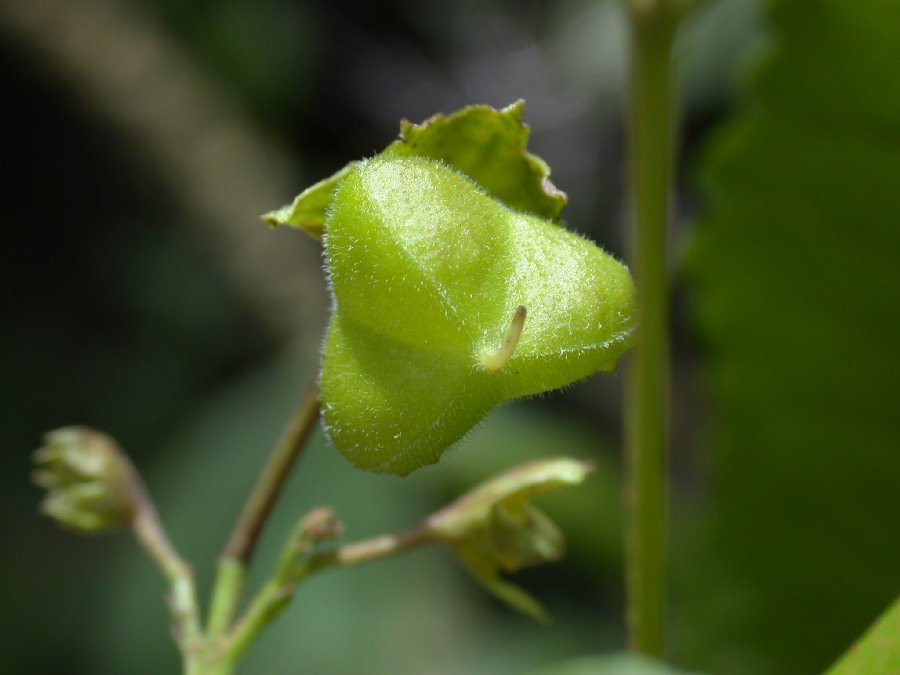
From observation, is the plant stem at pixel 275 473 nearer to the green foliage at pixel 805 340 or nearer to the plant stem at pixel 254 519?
the plant stem at pixel 254 519

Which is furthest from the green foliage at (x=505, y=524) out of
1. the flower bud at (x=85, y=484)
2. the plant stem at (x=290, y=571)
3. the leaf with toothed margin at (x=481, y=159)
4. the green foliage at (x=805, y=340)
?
the green foliage at (x=805, y=340)

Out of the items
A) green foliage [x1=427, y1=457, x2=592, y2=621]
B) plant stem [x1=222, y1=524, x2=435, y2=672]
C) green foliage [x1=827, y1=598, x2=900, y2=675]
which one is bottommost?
green foliage [x1=827, y1=598, x2=900, y2=675]

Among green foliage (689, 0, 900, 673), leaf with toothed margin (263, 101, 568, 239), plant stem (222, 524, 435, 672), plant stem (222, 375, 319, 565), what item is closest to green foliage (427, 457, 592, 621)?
plant stem (222, 524, 435, 672)

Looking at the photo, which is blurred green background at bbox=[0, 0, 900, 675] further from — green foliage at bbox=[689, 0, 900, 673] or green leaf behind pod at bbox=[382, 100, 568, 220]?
green leaf behind pod at bbox=[382, 100, 568, 220]

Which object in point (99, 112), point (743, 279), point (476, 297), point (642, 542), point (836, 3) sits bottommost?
point (642, 542)

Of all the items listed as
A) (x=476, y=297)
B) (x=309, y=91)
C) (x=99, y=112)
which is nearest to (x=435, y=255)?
(x=476, y=297)

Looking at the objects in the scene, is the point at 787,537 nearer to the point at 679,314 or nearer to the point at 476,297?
the point at 476,297

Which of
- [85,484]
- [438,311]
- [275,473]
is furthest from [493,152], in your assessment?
[85,484]
